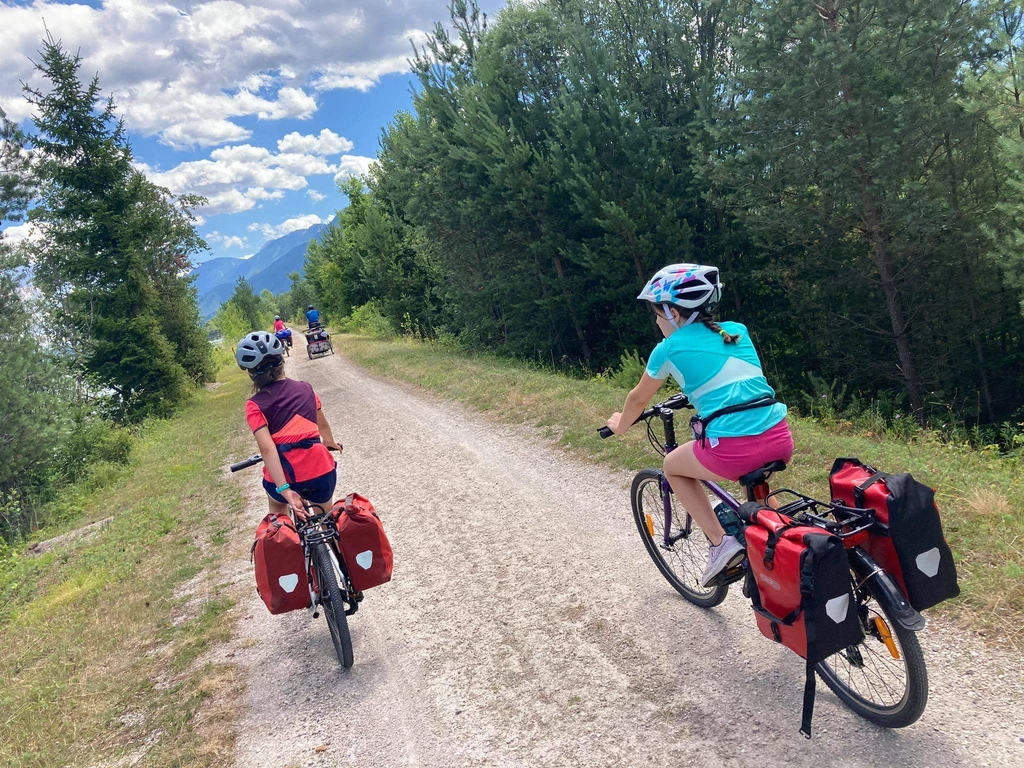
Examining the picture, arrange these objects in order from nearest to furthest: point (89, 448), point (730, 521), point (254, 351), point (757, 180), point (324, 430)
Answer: point (730, 521), point (254, 351), point (324, 430), point (757, 180), point (89, 448)

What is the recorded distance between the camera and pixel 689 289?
3.20m

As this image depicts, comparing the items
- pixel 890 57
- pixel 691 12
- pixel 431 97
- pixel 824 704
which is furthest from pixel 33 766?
pixel 431 97

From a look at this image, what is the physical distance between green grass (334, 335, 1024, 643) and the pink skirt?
4.89ft

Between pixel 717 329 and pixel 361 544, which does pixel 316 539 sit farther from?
pixel 717 329

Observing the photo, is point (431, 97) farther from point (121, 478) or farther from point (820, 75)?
point (121, 478)

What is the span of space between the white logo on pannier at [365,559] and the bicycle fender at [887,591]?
291cm

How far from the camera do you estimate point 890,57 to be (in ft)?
33.3

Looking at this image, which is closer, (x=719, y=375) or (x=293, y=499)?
(x=719, y=375)

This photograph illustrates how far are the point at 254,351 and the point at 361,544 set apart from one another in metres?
1.48

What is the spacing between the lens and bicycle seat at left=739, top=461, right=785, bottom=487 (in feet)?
10.4

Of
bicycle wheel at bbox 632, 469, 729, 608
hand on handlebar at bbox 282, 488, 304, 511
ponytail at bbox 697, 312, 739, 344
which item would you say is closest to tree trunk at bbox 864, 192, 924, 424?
bicycle wheel at bbox 632, 469, 729, 608

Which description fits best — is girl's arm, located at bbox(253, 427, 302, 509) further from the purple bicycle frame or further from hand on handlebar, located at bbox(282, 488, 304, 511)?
the purple bicycle frame

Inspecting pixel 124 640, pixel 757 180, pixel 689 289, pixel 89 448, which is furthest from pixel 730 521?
pixel 89 448

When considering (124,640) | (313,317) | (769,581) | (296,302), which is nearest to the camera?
(769,581)
